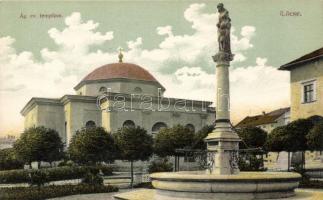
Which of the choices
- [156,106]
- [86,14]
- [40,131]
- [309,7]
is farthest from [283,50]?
[156,106]

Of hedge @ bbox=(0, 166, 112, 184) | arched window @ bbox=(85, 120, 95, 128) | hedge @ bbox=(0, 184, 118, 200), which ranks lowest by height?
hedge @ bbox=(0, 166, 112, 184)

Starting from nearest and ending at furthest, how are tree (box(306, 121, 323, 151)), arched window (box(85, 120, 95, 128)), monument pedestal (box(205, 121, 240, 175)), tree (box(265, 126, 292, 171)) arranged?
monument pedestal (box(205, 121, 240, 175)) → tree (box(306, 121, 323, 151)) → tree (box(265, 126, 292, 171)) → arched window (box(85, 120, 95, 128))

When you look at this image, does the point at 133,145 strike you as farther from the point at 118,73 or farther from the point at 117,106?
the point at 118,73

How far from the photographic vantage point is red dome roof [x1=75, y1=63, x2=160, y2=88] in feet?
158

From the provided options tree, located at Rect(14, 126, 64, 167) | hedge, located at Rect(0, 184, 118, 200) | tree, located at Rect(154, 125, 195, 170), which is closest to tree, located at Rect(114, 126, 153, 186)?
tree, located at Rect(154, 125, 195, 170)

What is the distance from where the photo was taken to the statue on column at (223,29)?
16.8 meters

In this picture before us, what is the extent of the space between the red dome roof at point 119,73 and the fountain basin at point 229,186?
35005mm

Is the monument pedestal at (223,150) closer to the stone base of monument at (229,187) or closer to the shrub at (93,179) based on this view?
the stone base of monument at (229,187)

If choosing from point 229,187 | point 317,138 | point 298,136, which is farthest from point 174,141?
point 229,187

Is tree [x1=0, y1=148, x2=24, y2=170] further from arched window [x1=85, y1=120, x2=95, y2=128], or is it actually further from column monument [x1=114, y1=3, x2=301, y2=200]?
column monument [x1=114, y1=3, x2=301, y2=200]

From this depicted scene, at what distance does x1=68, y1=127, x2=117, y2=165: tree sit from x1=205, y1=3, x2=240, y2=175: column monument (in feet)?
47.6

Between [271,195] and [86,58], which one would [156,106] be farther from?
[271,195]

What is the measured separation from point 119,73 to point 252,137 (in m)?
20.8

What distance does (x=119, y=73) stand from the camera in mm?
48250
